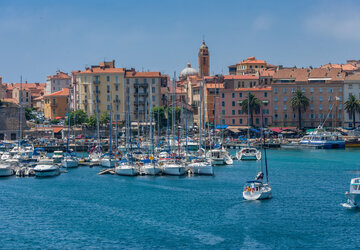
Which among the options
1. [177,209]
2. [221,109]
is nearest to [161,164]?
[177,209]

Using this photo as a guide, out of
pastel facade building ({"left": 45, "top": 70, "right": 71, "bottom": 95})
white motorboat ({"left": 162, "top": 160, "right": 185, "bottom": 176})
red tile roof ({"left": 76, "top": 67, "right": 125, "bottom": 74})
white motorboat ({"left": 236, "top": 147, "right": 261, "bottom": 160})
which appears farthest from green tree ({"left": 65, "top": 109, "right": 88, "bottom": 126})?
white motorboat ({"left": 162, "top": 160, "right": 185, "bottom": 176})

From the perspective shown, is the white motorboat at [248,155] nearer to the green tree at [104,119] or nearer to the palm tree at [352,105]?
the palm tree at [352,105]

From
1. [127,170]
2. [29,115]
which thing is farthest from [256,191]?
[29,115]

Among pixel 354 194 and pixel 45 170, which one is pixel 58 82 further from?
pixel 354 194

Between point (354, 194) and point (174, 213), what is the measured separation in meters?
13.6

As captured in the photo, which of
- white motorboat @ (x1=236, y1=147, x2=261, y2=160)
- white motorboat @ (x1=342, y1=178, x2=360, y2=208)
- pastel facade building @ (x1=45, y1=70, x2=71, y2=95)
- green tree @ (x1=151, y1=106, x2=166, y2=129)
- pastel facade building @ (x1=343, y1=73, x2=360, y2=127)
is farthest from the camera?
pastel facade building @ (x1=45, y1=70, x2=71, y2=95)

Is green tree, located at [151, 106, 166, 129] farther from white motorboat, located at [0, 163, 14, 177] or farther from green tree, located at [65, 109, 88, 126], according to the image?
white motorboat, located at [0, 163, 14, 177]

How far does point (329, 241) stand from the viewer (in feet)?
136

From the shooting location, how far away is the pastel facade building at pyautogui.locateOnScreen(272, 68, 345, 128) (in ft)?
450

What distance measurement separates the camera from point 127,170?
7281 centimetres

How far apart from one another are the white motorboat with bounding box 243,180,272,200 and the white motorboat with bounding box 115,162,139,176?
2080 centimetres

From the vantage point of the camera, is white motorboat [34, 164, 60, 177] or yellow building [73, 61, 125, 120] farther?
yellow building [73, 61, 125, 120]

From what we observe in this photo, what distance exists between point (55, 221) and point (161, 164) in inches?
1100

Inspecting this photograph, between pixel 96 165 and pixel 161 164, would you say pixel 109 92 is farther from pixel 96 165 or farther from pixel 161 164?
pixel 161 164
